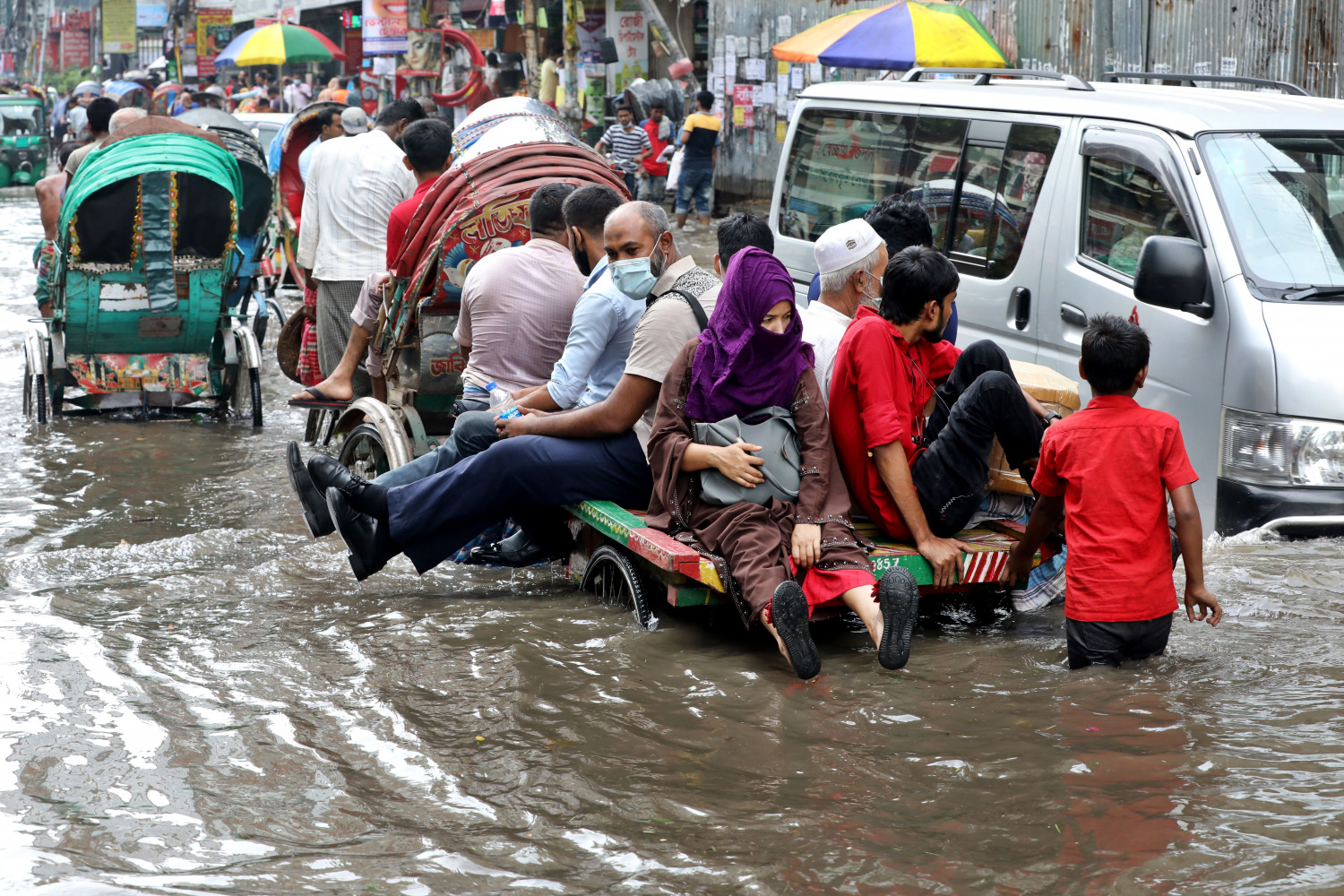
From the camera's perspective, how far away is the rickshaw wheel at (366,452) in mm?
6562

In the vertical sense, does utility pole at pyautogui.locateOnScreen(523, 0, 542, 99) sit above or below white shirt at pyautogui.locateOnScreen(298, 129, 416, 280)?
above

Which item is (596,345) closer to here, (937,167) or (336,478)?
(336,478)

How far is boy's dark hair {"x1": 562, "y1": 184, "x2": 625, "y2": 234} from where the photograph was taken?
5.66 metres

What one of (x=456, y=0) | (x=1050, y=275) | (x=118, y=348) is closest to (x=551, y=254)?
(x=1050, y=275)

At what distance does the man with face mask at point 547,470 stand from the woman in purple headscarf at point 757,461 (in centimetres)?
38

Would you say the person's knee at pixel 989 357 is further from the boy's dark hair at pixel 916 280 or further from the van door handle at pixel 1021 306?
the van door handle at pixel 1021 306

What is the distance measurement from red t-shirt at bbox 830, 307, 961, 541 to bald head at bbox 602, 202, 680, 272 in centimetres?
82

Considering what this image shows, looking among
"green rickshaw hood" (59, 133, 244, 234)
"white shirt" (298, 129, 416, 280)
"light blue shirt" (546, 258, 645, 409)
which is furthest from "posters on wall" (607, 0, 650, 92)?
"light blue shirt" (546, 258, 645, 409)

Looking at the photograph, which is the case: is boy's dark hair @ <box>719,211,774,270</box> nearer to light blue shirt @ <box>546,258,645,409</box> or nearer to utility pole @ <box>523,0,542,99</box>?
light blue shirt @ <box>546,258,645,409</box>

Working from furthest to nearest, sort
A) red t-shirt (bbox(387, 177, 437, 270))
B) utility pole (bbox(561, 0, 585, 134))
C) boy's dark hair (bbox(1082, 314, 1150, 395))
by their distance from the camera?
utility pole (bbox(561, 0, 585, 134)) < red t-shirt (bbox(387, 177, 437, 270)) < boy's dark hair (bbox(1082, 314, 1150, 395))

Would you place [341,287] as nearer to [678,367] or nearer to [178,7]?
[678,367]

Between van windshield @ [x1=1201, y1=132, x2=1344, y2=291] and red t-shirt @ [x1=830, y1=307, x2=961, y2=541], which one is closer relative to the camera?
red t-shirt @ [x1=830, y1=307, x2=961, y2=541]

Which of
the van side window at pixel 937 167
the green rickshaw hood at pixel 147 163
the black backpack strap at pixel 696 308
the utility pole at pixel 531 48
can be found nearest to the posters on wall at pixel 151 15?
the utility pole at pixel 531 48

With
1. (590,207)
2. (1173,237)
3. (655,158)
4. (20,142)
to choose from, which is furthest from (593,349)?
(20,142)
